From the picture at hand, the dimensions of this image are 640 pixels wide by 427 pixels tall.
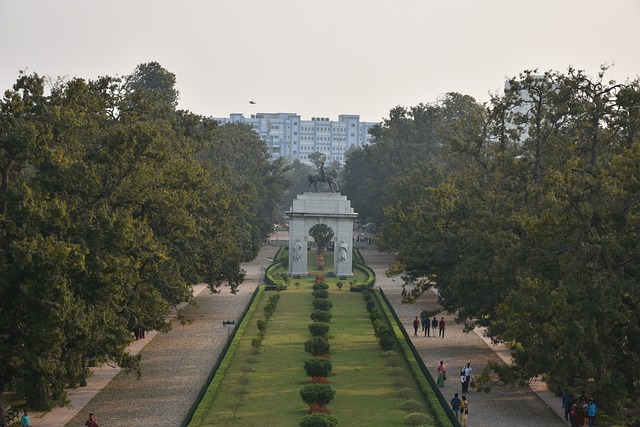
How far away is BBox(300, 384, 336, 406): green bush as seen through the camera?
103ft

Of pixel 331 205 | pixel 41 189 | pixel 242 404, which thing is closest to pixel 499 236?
pixel 242 404

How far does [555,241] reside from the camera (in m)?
31.5

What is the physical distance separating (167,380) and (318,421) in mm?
10775

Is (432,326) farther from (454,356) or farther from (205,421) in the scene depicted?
(205,421)

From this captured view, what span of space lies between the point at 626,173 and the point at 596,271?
3040 mm

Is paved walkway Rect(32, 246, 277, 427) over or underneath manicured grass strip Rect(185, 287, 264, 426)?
underneath

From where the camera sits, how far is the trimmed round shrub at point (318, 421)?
28.2 meters

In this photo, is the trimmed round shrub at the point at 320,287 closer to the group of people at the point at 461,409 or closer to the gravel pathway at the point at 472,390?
the gravel pathway at the point at 472,390

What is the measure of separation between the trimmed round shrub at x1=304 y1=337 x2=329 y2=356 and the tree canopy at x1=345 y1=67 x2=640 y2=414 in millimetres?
5998

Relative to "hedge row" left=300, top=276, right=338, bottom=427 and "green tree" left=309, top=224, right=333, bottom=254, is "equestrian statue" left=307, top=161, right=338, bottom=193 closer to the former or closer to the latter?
"green tree" left=309, top=224, right=333, bottom=254

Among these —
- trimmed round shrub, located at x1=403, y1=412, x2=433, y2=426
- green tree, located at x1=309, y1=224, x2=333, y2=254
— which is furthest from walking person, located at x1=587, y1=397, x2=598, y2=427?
green tree, located at x1=309, y1=224, x2=333, y2=254

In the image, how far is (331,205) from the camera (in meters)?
75.8

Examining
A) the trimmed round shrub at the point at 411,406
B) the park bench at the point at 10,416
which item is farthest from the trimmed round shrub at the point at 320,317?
the park bench at the point at 10,416

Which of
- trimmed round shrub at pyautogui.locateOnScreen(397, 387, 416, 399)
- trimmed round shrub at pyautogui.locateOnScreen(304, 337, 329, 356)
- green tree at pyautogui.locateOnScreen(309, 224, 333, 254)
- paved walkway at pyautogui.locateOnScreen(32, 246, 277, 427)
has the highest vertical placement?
green tree at pyautogui.locateOnScreen(309, 224, 333, 254)
